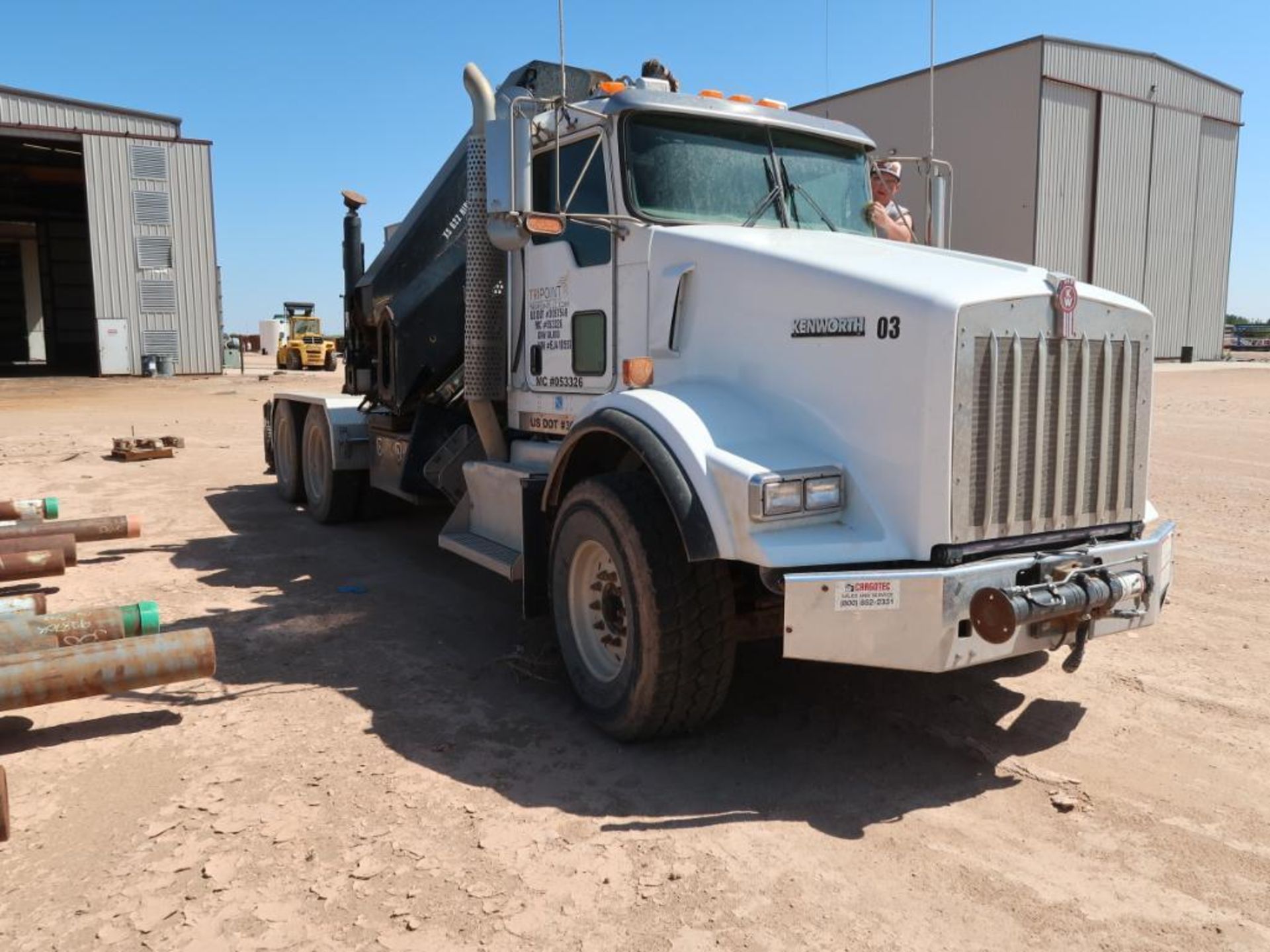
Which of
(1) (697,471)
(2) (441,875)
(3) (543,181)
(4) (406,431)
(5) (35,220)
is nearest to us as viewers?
(2) (441,875)

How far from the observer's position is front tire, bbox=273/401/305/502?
33.2 ft

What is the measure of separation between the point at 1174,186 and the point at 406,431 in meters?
31.5

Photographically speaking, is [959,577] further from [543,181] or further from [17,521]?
[17,521]

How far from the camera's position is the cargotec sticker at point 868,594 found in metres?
3.54

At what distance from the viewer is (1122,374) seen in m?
4.18

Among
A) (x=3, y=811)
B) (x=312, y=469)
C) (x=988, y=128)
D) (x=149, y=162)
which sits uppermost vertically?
(x=988, y=128)

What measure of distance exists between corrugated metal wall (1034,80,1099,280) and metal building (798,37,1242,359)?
0.04m

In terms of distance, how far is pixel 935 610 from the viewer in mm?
3502

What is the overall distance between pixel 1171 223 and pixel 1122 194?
3.19 m

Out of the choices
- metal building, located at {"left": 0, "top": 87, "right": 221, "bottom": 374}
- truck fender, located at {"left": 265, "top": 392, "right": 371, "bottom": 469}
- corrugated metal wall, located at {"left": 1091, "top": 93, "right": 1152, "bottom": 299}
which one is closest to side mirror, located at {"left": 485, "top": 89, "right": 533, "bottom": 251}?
truck fender, located at {"left": 265, "top": 392, "right": 371, "bottom": 469}

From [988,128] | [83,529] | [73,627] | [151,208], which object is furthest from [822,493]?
[151,208]

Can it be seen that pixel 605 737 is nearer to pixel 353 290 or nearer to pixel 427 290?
pixel 427 290

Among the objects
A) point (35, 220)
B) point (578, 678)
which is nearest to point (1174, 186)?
point (578, 678)

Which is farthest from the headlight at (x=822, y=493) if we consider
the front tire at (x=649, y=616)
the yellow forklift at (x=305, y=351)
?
the yellow forklift at (x=305, y=351)
